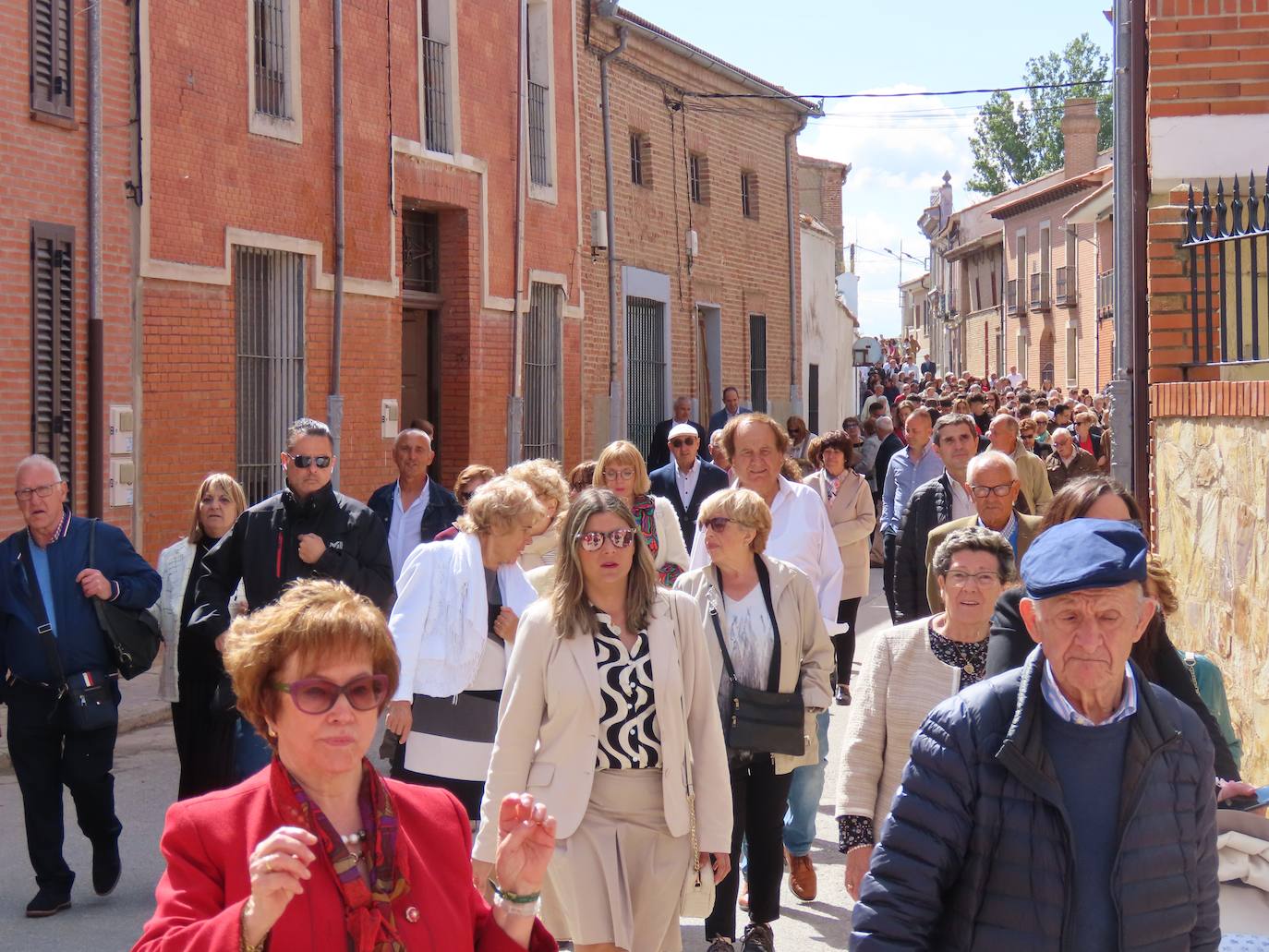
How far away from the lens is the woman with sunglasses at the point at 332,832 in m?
2.83

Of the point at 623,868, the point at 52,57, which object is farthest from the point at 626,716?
the point at 52,57

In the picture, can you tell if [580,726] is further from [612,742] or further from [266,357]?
[266,357]

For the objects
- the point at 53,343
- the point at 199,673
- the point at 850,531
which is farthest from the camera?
the point at 53,343

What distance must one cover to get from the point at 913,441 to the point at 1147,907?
26.9 ft

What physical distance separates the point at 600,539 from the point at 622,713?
1.76 feet

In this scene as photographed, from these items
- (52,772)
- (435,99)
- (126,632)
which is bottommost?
(52,772)

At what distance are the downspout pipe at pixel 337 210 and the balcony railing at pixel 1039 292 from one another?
40434 mm

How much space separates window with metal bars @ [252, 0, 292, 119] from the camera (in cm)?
1493

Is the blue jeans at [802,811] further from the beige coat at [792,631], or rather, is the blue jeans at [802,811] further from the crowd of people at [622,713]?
the beige coat at [792,631]

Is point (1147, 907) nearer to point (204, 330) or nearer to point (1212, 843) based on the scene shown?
point (1212, 843)

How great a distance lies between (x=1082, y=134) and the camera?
55562mm

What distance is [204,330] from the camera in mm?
14023

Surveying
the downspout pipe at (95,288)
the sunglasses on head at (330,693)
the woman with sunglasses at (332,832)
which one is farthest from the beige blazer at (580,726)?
the downspout pipe at (95,288)

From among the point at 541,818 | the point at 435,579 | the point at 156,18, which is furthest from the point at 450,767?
the point at 156,18
